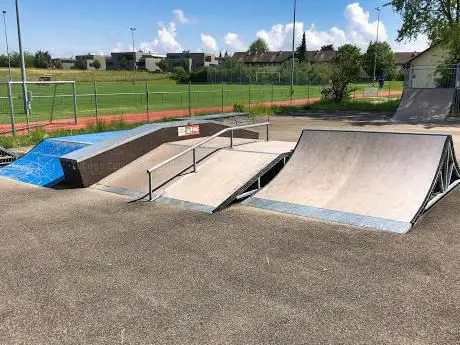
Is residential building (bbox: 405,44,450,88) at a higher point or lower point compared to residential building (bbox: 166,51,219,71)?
lower

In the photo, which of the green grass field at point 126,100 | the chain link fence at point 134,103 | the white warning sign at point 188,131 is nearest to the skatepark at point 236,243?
the white warning sign at point 188,131

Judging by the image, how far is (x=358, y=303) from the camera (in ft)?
12.8

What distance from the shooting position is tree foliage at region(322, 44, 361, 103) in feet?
97.5

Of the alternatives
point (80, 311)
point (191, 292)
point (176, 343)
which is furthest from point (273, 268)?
point (80, 311)

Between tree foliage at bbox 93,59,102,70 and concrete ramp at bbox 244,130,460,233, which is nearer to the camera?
concrete ramp at bbox 244,130,460,233

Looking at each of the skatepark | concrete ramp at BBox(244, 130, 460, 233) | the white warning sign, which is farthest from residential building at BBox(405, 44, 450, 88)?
the skatepark

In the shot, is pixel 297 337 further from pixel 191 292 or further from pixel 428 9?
pixel 428 9

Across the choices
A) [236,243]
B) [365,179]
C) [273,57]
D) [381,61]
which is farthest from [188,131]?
[273,57]

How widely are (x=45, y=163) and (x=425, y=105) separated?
20538 mm

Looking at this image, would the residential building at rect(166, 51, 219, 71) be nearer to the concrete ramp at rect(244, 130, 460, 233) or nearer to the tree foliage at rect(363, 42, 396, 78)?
the tree foliage at rect(363, 42, 396, 78)

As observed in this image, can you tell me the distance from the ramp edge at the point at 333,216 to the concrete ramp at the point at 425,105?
55.8 ft

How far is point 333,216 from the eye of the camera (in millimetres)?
6301

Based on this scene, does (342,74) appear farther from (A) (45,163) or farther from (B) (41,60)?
(B) (41,60)

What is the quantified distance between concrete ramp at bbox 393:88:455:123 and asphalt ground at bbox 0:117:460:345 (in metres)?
17.2
